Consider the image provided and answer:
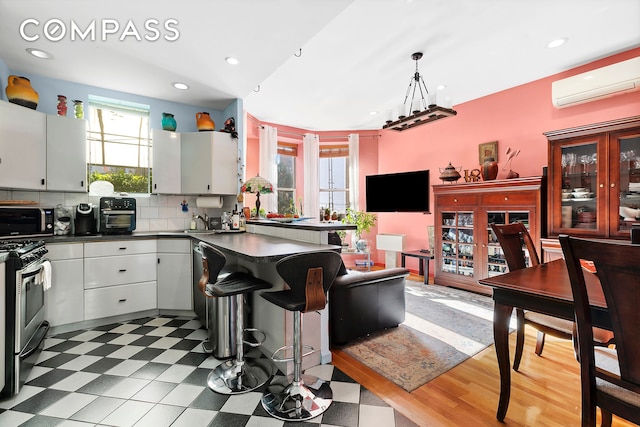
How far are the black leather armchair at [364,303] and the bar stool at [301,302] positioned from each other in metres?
→ 0.65

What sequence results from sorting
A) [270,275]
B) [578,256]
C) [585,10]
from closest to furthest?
[578,256] < [270,275] < [585,10]

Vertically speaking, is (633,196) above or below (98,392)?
above

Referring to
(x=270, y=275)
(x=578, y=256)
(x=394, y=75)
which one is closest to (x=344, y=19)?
(x=394, y=75)

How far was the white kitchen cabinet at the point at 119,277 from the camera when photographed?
9.20ft

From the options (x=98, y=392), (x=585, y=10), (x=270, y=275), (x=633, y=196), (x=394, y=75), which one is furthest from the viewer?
(x=394, y=75)

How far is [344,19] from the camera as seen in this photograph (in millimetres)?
2502

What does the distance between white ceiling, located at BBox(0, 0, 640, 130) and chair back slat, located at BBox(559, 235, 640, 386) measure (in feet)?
6.22

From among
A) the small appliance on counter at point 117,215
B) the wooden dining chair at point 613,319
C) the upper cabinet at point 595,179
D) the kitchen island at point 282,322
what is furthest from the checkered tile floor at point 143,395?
the upper cabinet at point 595,179

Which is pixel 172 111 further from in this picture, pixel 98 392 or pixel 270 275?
pixel 98 392

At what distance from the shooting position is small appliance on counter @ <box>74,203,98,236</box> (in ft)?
9.88

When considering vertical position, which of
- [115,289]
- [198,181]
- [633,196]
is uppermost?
[198,181]

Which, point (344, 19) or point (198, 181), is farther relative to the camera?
point (198, 181)

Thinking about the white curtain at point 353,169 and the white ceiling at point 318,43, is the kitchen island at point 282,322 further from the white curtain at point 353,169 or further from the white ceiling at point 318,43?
the white curtain at point 353,169

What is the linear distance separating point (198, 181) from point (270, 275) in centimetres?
197
